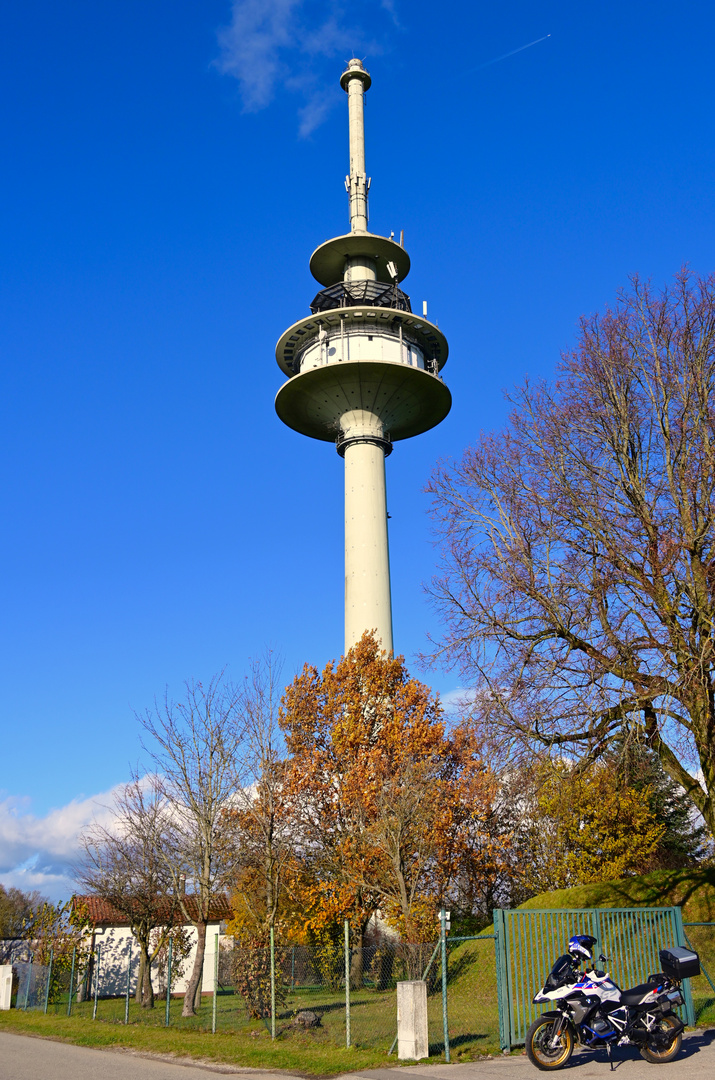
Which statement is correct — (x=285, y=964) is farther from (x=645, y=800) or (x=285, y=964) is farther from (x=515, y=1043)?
(x=645, y=800)

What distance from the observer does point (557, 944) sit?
45.6 feet

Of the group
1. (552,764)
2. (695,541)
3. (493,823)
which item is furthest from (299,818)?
(695,541)

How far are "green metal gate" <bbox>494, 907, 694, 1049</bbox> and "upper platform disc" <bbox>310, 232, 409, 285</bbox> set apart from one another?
3642cm

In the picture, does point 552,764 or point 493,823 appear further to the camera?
point 493,823

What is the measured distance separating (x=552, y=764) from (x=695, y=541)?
4.99m

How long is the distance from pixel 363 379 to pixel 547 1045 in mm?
31423

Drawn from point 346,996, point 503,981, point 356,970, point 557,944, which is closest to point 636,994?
point 503,981

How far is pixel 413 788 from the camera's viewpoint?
78.6 feet

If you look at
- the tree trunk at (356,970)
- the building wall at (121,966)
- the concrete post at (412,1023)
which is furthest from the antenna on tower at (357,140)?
the concrete post at (412,1023)

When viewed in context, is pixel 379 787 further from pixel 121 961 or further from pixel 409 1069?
pixel 121 961

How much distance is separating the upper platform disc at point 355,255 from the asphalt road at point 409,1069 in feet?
124

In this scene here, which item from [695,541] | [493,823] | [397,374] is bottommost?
[493,823]

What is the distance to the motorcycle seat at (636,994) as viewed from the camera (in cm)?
1148

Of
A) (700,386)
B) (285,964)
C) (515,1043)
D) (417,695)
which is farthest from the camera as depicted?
(417,695)
